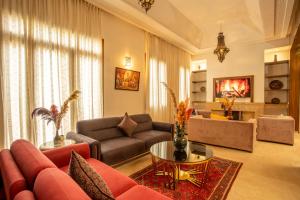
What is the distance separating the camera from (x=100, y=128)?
11.6ft

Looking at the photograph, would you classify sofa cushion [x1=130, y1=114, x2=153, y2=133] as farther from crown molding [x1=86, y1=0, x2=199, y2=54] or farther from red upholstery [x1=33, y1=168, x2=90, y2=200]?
red upholstery [x1=33, y1=168, x2=90, y2=200]

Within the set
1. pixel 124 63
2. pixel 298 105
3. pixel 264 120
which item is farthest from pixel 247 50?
pixel 124 63

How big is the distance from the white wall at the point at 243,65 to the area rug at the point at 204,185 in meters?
4.53

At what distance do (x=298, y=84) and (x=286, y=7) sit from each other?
317 cm

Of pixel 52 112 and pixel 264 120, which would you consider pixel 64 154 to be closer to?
pixel 52 112

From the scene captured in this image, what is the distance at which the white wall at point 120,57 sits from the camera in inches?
168

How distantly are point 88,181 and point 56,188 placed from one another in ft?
0.74

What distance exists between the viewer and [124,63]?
4707 mm

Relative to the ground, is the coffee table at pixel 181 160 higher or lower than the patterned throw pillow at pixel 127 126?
lower

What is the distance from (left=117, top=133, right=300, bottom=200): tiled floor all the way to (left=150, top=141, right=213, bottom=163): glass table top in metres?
0.61

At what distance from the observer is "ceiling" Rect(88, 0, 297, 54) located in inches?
158

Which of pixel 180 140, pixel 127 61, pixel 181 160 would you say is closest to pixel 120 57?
pixel 127 61

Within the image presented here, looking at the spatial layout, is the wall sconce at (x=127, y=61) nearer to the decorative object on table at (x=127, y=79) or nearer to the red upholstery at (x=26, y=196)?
the decorative object on table at (x=127, y=79)

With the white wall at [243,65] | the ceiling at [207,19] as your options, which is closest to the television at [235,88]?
the white wall at [243,65]
